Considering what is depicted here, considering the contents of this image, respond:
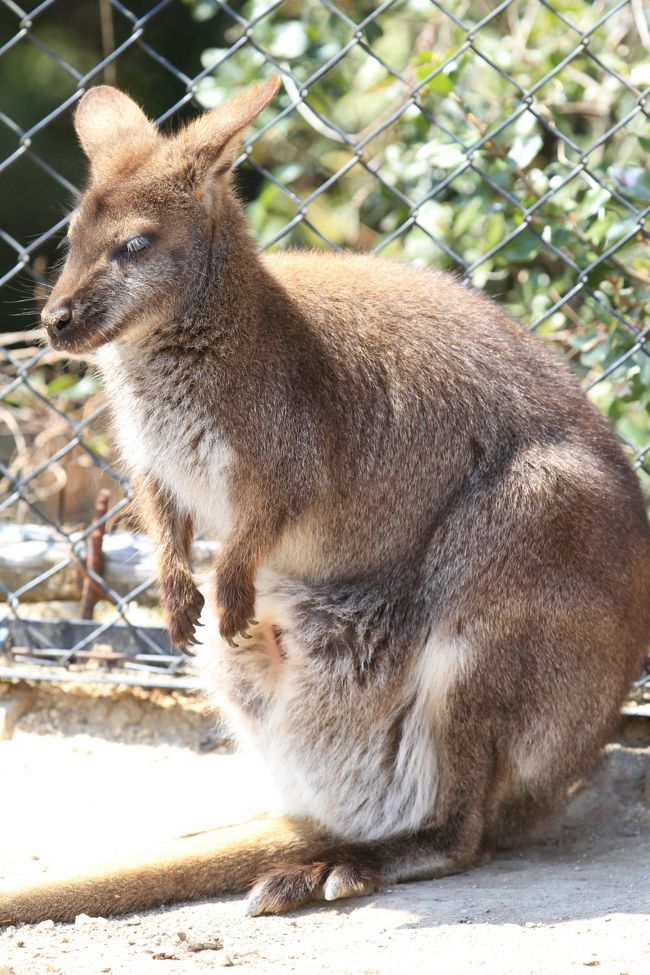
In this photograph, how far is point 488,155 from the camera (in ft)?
14.5

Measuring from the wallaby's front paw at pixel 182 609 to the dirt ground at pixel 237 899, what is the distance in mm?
548

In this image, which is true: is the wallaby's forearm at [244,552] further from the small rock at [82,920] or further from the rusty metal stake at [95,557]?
the rusty metal stake at [95,557]

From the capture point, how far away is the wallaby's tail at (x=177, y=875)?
3.11m

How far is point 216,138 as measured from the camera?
3.25 m

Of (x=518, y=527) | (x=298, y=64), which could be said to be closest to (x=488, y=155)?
(x=298, y=64)

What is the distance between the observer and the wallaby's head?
3141 mm

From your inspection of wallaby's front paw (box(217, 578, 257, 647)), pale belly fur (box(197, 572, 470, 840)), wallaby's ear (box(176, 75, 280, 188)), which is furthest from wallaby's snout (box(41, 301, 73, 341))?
pale belly fur (box(197, 572, 470, 840))

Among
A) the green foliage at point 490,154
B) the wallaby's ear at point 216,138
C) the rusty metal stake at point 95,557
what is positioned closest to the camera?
the wallaby's ear at point 216,138

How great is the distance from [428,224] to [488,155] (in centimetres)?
68

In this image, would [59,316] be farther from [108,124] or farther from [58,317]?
[108,124]

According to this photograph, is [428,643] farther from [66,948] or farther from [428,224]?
[428,224]

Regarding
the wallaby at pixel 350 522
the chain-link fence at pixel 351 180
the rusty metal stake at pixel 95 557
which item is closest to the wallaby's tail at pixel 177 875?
the wallaby at pixel 350 522

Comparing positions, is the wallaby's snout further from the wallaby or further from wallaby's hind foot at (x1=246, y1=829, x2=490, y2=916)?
wallaby's hind foot at (x1=246, y1=829, x2=490, y2=916)

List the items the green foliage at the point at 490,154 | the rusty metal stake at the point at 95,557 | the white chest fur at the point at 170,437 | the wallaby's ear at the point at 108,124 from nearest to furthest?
the white chest fur at the point at 170,437 → the wallaby's ear at the point at 108,124 → the green foliage at the point at 490,154 → the rusty metal stake at the point at 95,557
